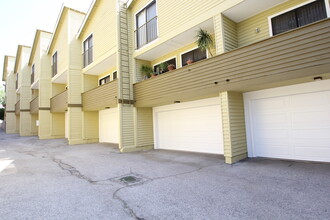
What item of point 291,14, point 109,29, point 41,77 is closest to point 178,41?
point 291,14

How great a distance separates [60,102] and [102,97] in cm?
636

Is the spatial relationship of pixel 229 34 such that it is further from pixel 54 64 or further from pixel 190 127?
pixel 54 64

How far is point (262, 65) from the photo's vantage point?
599 cm

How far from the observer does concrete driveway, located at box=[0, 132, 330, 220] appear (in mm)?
3508

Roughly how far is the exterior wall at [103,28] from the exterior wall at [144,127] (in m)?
4.02

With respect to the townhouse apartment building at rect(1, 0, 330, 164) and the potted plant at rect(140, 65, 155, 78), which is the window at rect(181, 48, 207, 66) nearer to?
the townhouse apartment building at rect(1, 0, 330, 164)

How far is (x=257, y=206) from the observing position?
3.64 meters

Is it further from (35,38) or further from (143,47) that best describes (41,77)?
(143,47)

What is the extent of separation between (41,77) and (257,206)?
70.3ft

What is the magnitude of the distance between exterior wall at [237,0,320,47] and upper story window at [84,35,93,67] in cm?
1068

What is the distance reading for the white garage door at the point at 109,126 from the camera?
45.7 feet

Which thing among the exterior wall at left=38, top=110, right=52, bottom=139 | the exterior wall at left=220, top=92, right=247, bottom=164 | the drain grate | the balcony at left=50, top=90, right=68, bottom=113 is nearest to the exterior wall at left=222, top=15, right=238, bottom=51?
the exterior wall at left=220, top=92, right=247, bottom=164

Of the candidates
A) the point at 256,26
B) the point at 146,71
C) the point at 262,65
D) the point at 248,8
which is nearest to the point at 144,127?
the point at 146,71

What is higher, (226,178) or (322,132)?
(322,132)
